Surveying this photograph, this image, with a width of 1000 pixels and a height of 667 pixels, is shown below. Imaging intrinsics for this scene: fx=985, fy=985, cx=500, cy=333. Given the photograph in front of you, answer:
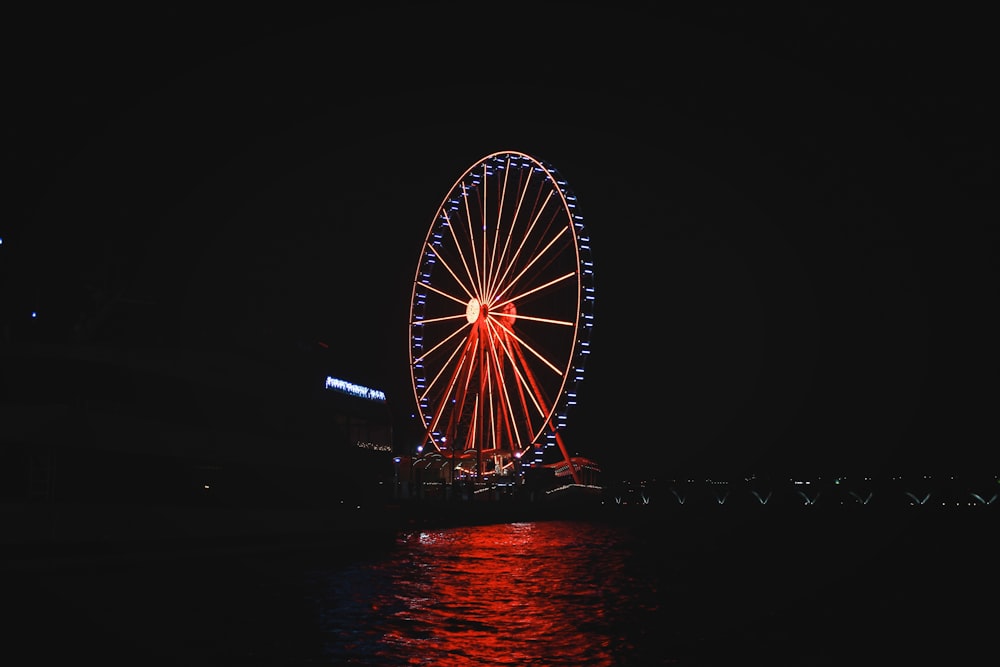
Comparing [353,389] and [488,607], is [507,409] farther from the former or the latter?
[488,607]

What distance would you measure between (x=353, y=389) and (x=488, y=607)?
4354cm

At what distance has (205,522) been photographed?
93.6ft

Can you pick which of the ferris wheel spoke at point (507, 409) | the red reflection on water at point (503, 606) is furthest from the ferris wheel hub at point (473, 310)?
the red reflection on water at point (503, 606)

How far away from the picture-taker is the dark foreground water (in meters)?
13.0

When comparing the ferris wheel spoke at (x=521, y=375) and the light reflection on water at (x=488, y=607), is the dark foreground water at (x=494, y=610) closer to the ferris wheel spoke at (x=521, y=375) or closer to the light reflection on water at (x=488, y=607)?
the light reflection on water at (x=488, y=607)

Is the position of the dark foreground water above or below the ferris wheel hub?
below

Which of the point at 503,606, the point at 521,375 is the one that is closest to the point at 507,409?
the point at 521,375

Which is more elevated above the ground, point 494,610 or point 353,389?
point 353,389

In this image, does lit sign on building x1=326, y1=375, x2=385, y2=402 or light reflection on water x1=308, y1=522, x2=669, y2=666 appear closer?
light reflection on water x1=308, y1=522, x2=669, y2=666

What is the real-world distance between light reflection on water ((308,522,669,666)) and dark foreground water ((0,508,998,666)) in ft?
0.17

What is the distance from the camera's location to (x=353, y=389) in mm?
60250

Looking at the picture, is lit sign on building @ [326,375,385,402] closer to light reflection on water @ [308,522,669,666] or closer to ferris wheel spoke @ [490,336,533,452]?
ferris wheel spoke @ [490,336,533,452]

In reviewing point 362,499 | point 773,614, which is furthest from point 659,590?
point 362,499

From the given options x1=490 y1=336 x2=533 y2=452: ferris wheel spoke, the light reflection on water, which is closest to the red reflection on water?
the light reflection on water
